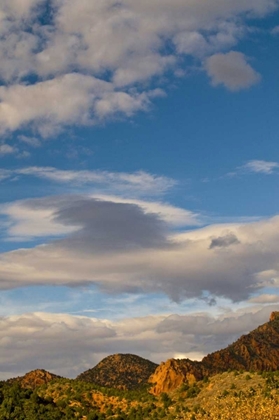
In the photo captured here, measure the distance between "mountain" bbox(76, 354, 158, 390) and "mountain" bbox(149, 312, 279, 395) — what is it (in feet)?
51.1

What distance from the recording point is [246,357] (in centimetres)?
16738

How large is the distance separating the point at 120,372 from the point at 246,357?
1361 inches

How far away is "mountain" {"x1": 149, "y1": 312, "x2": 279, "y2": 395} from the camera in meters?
132

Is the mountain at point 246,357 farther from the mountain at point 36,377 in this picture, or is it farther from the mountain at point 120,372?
the mountain at point 36,377

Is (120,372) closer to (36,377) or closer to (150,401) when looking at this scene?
(36,377)

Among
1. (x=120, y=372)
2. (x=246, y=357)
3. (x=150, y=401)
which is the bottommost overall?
(x=150, y=401)

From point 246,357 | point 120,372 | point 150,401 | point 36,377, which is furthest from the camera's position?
point 246,357

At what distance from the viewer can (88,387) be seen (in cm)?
10219

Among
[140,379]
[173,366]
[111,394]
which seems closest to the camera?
[111,394]

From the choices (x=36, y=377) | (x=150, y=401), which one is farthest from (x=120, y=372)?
(x=150, y=401)

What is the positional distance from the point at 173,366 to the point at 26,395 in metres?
32.6

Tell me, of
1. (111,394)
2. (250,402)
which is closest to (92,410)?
(111,394)

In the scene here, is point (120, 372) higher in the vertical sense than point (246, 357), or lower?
lower

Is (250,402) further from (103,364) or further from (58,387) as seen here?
(103,364)
